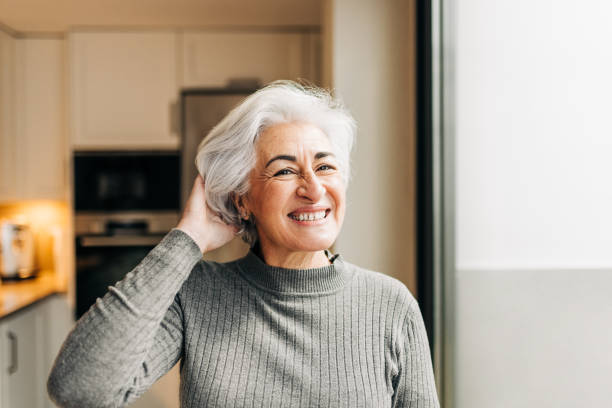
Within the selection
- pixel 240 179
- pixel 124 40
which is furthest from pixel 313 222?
pixel 124 40

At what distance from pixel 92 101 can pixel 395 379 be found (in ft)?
8.80

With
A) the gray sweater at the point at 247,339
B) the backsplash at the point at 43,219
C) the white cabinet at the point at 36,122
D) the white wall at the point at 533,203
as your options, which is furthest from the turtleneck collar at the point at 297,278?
the backsplash at the point at 43,219

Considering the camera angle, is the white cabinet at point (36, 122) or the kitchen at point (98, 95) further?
the white cabinet at point (36, 122)

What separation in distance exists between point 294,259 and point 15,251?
267cm

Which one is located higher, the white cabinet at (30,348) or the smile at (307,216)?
the smile at (307,216)

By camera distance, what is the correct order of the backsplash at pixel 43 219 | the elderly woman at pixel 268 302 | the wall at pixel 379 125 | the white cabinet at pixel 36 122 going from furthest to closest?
the backsplash at pixel 43 219
the white cabinet at pixel 36 122
the wall at pixel 379 125
the elderly woman at pixel 268 302

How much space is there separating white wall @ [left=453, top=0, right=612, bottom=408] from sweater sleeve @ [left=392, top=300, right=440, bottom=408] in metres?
0.24

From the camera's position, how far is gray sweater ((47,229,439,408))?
0.88m

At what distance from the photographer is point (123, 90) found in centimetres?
303

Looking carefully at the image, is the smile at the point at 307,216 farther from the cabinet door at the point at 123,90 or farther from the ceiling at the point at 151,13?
the cabinet door at the point at 123,90

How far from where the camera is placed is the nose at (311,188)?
1.00 metres

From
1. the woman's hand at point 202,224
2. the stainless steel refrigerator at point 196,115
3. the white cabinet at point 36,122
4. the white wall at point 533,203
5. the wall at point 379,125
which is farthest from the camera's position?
the white cabinet at point 36,122

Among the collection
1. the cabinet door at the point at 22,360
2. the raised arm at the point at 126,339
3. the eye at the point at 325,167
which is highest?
the eye at the point at 325,167

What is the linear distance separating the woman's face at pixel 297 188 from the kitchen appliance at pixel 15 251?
2.61 meters
